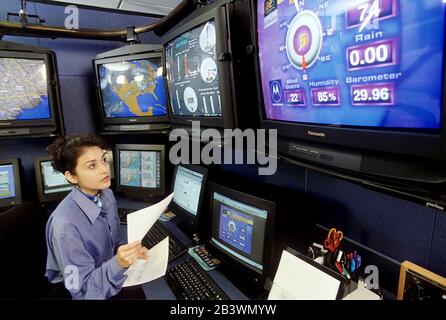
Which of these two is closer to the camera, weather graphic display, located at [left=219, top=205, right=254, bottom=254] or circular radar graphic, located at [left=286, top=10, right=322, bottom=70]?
circular radar graphic, located at [left=286, top=10, right=322, bottom=70]

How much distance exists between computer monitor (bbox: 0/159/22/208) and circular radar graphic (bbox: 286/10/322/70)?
215cm

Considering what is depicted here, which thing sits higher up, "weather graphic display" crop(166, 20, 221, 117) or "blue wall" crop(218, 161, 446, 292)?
"weather graphic display" crop(166, 20, 221, 117)

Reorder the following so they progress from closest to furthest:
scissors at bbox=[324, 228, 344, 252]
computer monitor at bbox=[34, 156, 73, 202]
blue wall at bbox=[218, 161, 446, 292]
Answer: blue wall at bbox=[218, 161, 446, 292], scissors at bbox=[324, 228, 344, 252], computer monitor at bbox=[34, 156, 73, 202]

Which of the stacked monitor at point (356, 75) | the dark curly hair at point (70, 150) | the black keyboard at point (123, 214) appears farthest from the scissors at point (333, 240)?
the black keyboard at point (123, 214)

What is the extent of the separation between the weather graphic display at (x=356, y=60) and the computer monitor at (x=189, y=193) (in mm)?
690

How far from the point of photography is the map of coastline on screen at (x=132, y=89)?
80.4 inches

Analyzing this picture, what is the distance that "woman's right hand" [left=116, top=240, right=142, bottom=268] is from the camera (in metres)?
1.12

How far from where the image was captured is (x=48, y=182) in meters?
2.19

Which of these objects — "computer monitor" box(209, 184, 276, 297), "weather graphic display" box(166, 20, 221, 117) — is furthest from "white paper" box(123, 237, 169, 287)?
"weather graphic display" box(166, 20, 221, 117)

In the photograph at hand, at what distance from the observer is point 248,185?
1.32 metres

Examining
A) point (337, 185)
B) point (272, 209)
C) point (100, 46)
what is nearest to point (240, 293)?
point (272, 209)

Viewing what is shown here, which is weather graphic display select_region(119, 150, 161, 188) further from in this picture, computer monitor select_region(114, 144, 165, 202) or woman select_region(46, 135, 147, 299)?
woman select_region(46, 135, 147, 299)

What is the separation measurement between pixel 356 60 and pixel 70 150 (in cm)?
125
